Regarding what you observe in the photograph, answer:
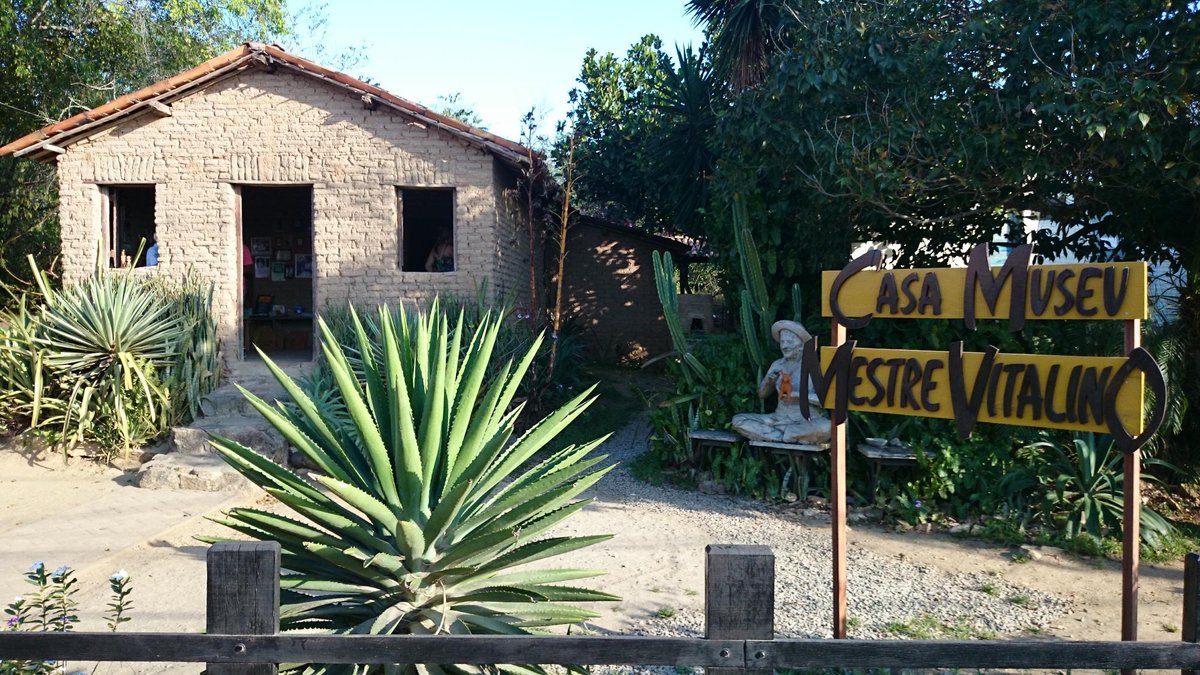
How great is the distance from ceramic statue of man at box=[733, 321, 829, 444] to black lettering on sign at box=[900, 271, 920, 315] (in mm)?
3543

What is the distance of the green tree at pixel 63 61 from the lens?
13758 mm

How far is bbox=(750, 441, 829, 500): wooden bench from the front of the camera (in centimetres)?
772

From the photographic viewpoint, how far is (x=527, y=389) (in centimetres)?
1051

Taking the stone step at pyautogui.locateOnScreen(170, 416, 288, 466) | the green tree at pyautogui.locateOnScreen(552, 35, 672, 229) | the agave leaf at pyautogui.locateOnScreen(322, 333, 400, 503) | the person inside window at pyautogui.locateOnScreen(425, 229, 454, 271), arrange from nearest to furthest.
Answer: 1. the agave leaf at pyautogui.locateOnScreen(322, 333, 400, 503)
2. the stone step at pyautogui.locateOnScreen(170, 416, 288, 466)
3. the person inside window at pyautogui.locateOnScreen(425, 229, 454, 271)
4. the green tree at pyautogui.locateOnScreen(552, 35, 672, 229)

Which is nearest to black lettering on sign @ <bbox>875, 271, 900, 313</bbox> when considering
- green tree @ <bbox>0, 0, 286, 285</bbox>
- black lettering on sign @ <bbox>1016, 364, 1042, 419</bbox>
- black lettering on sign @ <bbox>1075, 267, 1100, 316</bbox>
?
black lettering on sign @ <bbox>1016, 364, 1042, 419</bbox>

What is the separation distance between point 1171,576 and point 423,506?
18.6 ft

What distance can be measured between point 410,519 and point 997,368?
105 inches

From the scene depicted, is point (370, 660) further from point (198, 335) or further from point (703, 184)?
point (703, 184)

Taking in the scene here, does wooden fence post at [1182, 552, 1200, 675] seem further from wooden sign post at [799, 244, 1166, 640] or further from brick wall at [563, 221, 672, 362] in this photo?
brick wall at [563, 221, 672, 362]

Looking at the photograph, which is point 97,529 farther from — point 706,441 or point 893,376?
point 893,376

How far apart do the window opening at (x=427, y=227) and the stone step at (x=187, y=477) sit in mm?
5008

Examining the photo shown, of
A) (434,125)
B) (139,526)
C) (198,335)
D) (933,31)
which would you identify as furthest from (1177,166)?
(198,335)

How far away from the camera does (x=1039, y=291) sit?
3.77 m

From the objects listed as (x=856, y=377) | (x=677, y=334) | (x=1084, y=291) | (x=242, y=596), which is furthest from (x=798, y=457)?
(x=242, y=596)
